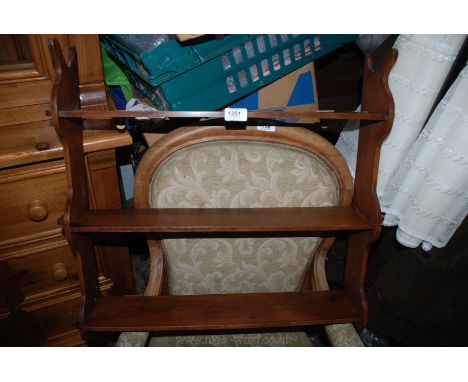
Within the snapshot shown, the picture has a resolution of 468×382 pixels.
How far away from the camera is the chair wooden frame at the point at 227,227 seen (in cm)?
80

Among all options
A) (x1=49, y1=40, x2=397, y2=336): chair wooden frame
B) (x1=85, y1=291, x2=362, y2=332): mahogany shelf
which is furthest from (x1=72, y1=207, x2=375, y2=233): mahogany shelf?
(x1=85, y1=291, x2=362, y2=332): mahogany shelf

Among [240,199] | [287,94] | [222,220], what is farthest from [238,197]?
[287,94]

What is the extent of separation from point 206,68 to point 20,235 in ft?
2.42

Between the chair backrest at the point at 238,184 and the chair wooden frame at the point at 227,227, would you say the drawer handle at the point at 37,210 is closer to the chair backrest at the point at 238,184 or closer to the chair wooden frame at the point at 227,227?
the chair wooden frame at the point at 227,227

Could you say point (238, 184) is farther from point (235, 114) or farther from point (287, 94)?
point (287, 94)

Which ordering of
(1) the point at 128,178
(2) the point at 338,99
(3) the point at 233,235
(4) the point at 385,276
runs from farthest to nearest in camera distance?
(1) the point at 128,178, (2) the point at 338,99, (4) the point at 385,276, (3) the point at 233,235

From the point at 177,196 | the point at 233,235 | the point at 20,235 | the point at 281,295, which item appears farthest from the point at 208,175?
the point at 20,235

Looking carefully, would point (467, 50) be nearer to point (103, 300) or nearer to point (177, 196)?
point (177, 196)

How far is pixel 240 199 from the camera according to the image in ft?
3.16

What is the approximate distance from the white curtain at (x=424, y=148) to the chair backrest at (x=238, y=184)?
0.56ft

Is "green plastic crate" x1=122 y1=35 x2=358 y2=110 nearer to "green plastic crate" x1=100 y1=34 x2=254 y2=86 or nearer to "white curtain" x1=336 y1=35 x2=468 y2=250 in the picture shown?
"green plastic crate" x1=100 y1=34 x2=254 y2=86

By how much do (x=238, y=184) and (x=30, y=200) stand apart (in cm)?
59

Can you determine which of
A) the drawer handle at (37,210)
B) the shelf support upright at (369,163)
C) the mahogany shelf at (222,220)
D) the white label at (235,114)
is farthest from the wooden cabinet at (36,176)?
the shelf support upright at (369,163)
